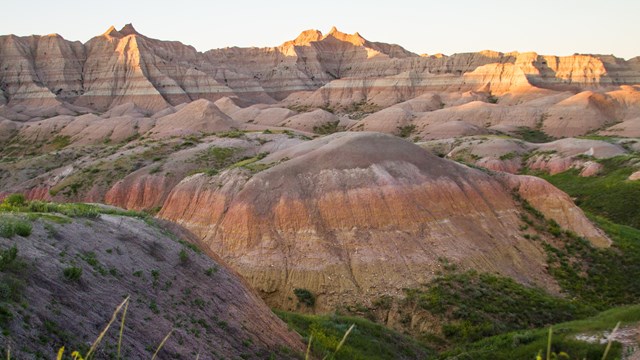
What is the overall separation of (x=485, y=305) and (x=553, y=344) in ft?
31.7

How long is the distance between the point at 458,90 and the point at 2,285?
481 ft

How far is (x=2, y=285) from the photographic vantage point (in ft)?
34.6

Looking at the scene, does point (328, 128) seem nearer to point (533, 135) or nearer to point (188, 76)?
point (533, 135)

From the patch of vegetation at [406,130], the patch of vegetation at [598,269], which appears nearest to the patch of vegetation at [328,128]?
the patch of vegetation at [406,130]

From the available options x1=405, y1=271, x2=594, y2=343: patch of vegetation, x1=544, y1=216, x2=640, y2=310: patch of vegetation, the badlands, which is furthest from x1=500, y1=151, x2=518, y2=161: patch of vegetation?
x1=405, y1=271, x2=594, y2=343: patch of vegetation

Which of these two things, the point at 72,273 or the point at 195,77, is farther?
the point at 195,77

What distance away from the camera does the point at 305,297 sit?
3062 cm

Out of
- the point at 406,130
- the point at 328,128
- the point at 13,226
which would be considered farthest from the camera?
the point at 328,128

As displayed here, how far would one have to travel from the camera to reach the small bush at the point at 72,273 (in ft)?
41.6

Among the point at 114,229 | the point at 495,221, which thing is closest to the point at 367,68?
the point at 495,221

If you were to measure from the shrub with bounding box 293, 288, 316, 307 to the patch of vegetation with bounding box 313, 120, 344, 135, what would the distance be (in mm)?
83005

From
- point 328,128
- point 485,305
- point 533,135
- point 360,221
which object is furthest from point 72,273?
point 328,128

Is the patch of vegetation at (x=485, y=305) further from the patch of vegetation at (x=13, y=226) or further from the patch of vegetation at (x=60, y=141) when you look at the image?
the patch of vegetation at (x=60, y=141)

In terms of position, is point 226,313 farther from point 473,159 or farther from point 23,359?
point 473,159
